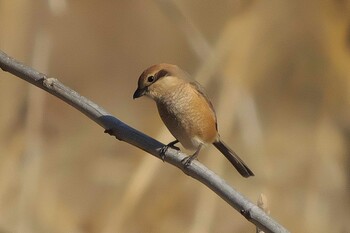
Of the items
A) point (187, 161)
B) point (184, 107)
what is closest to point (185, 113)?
point (184, 107)

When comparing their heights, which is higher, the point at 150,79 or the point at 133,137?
the point at 150,79

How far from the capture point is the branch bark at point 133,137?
4.37 feet

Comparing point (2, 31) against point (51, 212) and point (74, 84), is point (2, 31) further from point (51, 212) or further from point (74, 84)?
point (74, 84)

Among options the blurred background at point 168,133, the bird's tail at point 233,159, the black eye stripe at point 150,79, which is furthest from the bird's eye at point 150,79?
the blurred background at point 168,133

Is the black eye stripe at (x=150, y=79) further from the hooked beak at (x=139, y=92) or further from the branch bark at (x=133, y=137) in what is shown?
the branch bark at (x=133, y=137)

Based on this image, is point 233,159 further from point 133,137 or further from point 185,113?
point 133,137

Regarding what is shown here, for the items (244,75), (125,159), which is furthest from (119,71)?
(244,75)

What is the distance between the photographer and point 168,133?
7.96 ft

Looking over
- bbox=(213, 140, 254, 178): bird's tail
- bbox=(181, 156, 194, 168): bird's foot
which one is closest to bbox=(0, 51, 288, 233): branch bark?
bbox=(181, 156, 194, 168): bird's foot

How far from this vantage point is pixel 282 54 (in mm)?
3346

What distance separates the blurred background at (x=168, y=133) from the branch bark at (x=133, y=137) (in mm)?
812

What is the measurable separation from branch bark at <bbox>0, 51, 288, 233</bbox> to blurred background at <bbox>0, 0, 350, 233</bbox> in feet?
2.66

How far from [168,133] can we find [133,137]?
3.11 feet

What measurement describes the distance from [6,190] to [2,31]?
0.44m
